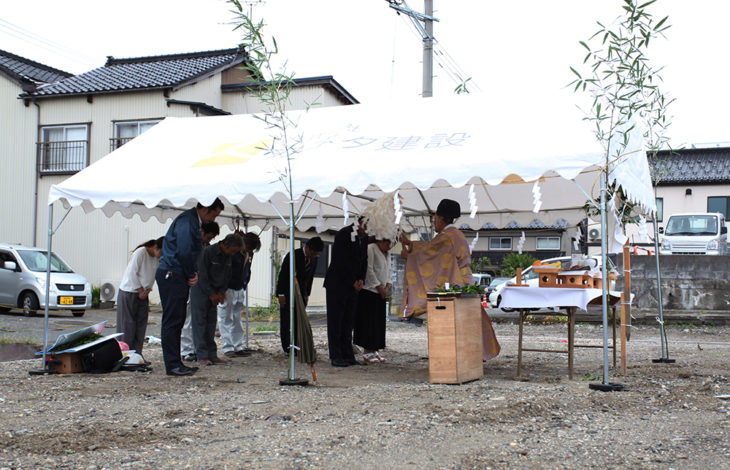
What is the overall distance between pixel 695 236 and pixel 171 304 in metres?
19.4

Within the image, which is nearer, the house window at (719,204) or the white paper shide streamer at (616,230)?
the white paper shide streamer at (616,230)

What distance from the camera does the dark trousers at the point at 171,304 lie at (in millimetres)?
6375

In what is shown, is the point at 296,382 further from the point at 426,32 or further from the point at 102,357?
the point at 426,32

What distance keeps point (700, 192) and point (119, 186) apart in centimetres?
3011

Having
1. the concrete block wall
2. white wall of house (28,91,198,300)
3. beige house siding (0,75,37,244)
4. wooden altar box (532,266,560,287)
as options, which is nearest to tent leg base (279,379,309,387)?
wooden altar box (532,266,560,287)

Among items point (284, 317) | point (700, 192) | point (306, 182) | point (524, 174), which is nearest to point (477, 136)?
point (524, 174)

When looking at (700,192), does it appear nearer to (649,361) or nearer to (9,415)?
(649,361)

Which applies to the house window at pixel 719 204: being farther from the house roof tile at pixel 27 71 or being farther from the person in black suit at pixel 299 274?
the person in black suit at pixel 299 274

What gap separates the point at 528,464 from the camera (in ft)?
11.7

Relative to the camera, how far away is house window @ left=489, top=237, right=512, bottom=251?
125 ft

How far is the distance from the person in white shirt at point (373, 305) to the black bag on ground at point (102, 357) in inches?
104

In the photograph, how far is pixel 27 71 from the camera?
22688 mm

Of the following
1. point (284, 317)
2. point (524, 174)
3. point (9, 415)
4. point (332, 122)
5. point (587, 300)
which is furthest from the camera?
point (284, 317)

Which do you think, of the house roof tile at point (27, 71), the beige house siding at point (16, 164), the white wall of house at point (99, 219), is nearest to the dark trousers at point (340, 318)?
the white wall of house at point (99, 219)
